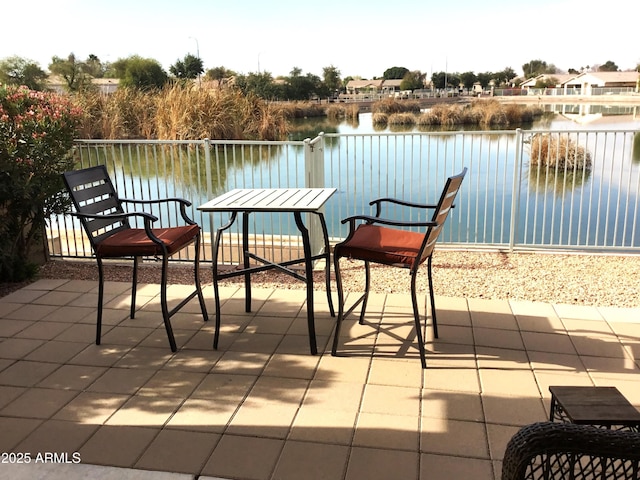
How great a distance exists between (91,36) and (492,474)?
42.0 meters

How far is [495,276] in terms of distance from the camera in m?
4.77

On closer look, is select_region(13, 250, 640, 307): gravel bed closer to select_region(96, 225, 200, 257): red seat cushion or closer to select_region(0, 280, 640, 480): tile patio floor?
select_region(0, 280, 640, 480): tile patio floor

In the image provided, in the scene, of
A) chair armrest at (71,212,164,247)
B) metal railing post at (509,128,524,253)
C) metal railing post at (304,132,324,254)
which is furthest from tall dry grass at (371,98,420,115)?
chair armrest at (71,212,164,247)

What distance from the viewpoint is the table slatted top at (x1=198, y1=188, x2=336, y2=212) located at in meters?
3.07

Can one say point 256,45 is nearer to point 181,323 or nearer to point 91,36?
point 91,36

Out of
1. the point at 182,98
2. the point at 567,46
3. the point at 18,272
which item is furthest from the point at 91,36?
the point at 18,272

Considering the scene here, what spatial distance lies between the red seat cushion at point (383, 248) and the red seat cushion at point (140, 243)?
3.38 feet

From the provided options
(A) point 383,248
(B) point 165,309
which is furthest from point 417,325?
(B) point 165,309

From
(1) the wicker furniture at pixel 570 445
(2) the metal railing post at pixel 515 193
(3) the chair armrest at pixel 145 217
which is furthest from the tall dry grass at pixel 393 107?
(1) the wicker furniture at pixel 570 445

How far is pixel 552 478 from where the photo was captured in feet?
4.57

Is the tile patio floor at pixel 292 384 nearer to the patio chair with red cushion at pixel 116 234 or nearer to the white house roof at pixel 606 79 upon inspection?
the patio chair with red cushion at pixel 116 234

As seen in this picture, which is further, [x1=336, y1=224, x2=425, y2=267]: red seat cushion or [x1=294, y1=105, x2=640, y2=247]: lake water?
[x1=294, y1=105, x2=640, y2=247]: lake water

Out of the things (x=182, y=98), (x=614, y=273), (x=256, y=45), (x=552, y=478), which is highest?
(x=256, y=45)

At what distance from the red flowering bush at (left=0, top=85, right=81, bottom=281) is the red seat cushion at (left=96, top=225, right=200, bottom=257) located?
1.51 metres
